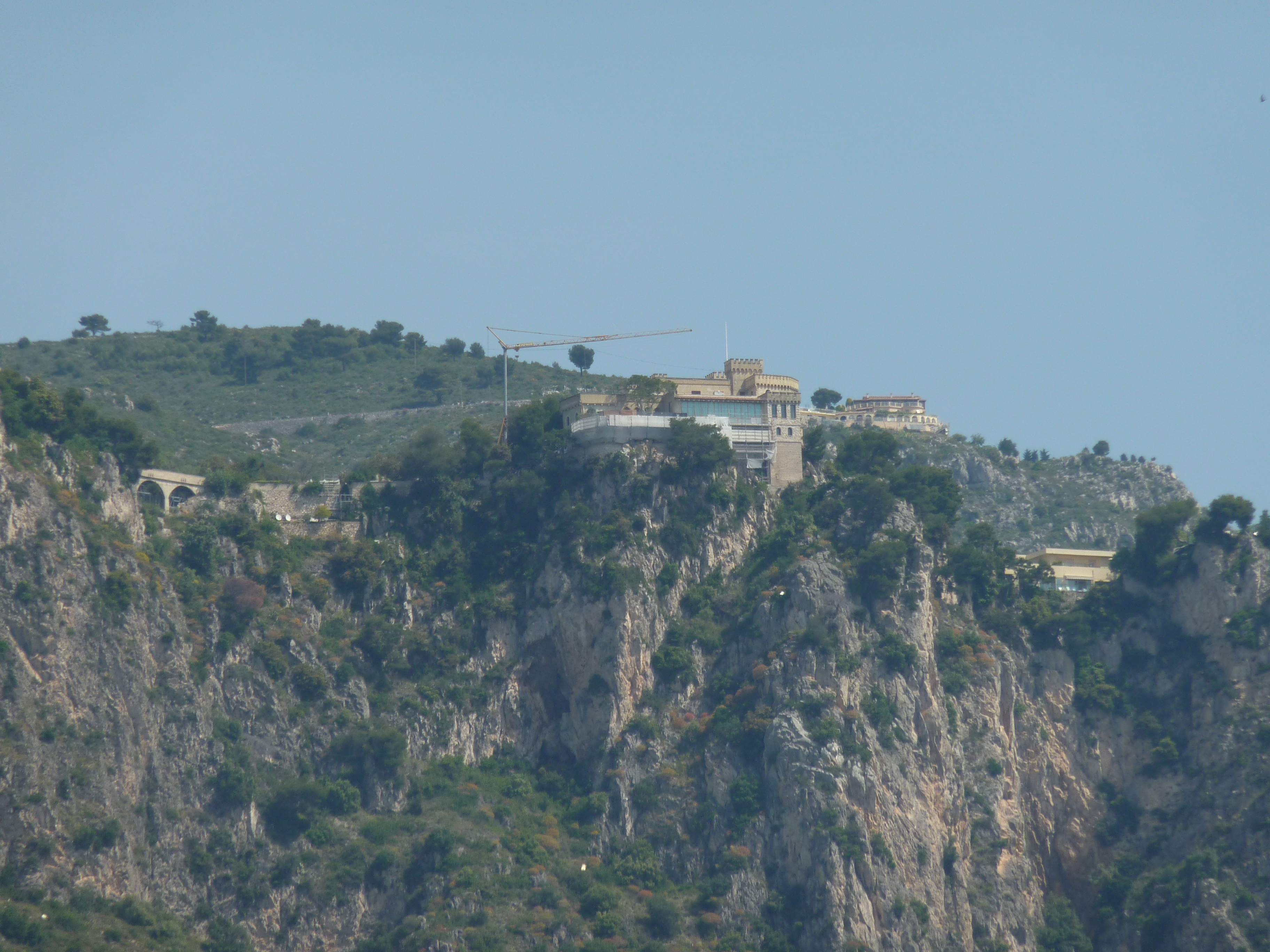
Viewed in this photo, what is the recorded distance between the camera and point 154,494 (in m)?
111

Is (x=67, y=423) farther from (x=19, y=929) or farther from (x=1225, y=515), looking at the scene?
(x=1225, y=515)

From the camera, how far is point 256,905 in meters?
96.8

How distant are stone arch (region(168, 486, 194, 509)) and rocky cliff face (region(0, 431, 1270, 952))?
3979 millimetres

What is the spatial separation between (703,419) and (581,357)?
188 ft

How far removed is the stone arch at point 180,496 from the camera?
111250 mm

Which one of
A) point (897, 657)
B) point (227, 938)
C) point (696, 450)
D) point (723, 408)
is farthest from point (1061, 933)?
point (227, 938)

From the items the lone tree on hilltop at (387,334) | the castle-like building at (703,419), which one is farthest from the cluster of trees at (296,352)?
the castle-like building at (703,419)

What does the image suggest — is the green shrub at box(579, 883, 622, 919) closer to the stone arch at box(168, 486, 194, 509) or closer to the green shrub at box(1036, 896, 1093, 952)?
the green shrub at box(1036, 896, 1093, 952)

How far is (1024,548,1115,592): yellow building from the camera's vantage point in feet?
409

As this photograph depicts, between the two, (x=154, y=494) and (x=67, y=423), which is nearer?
(x=67, y=423)

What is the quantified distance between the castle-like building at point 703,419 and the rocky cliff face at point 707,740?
418 cm

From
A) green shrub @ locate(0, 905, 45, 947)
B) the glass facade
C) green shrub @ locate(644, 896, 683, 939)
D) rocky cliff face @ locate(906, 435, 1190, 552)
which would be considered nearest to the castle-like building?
the glass facade

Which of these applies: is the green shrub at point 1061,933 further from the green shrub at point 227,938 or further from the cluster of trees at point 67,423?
the cluster of trees at point 67,423

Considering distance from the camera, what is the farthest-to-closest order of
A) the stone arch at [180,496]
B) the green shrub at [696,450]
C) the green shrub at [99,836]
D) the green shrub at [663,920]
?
the green shrub at [696,450] < the stone arch at [180,496] < the green shrub at [663,920] < the green shrub at [99,836]
